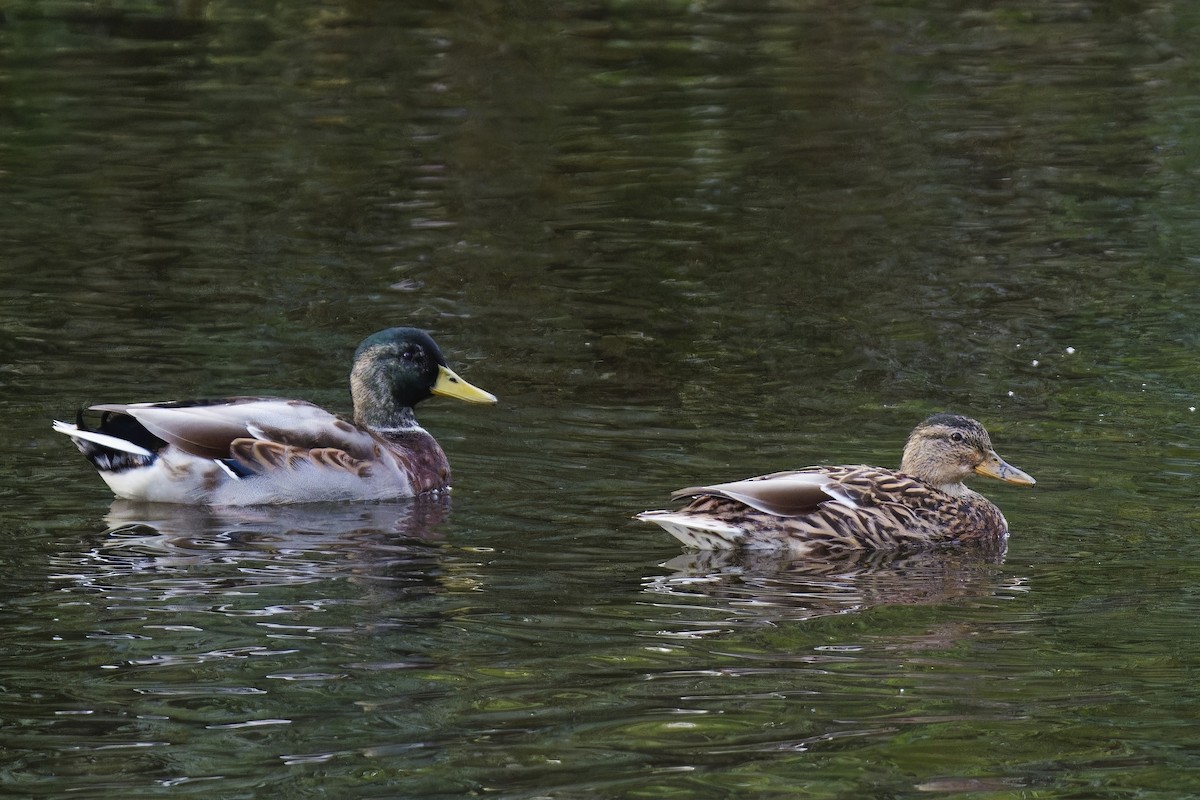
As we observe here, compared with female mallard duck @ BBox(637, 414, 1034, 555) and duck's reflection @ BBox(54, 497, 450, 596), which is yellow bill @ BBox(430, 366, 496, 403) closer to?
duck's reflection @ BBox(54, 497, 450, 596)

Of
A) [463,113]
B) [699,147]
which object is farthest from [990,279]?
[463,113]

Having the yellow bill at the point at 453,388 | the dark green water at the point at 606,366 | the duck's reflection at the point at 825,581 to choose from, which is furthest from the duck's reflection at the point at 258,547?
the duck's reflection at the point at 825,581

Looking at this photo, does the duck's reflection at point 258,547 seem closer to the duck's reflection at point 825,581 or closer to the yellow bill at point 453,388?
the yellow bill at point 453,388

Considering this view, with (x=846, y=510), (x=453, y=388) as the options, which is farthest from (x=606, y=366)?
(x=846, y=510)

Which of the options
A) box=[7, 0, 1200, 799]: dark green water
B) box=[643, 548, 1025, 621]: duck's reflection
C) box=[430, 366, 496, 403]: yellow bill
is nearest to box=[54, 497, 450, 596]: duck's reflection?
box=[7, 0, 1200, 799]: dark green water

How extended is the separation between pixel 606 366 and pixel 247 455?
11.3 ft

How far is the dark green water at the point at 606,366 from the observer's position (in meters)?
6.69

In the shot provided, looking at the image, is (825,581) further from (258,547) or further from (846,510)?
(258,547)

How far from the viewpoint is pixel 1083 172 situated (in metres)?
18.4

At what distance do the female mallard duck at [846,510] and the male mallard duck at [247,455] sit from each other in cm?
191

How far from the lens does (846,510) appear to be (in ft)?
31.4

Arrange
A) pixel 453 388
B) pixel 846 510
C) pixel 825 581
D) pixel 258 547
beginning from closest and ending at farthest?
pixel 825 581, pixel 258 547, pixel 846 510, pixel 453 388

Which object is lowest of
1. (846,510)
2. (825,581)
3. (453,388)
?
(825,581)

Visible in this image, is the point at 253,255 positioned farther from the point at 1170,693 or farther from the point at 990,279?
the point at 1170,693
